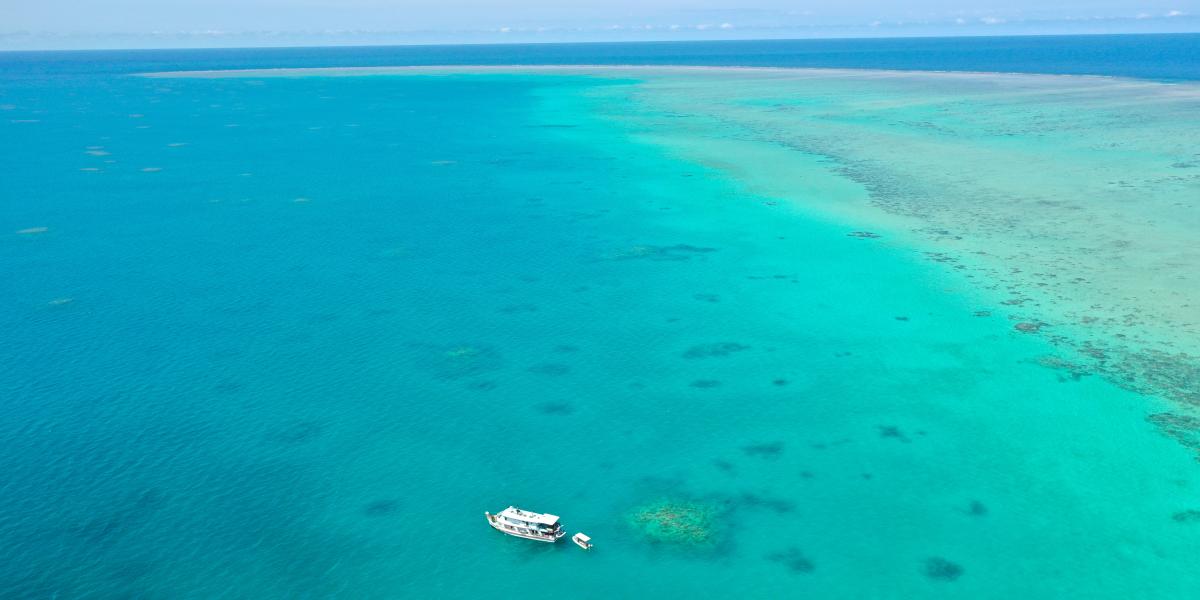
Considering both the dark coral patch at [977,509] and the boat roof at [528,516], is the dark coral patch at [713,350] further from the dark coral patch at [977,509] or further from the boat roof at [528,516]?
the boat roof at [528,516]

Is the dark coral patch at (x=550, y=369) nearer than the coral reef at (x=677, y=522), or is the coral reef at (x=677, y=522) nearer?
the coral reef at (x=677, y=522)

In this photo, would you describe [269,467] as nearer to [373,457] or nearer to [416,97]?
[373,457]

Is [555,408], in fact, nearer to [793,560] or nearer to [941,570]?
[793,560]

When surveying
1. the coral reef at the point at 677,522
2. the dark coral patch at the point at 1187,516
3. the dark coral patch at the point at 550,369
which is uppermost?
the dark coral patch at the point at 550,369

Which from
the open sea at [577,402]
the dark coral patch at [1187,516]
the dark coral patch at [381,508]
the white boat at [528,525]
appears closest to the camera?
the open sea at [577,402]

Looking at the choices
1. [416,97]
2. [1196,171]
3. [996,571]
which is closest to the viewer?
[996,571]

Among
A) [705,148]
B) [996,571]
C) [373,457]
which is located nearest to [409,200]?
[705,148]

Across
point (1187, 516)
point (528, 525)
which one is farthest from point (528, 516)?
point (1187, 516)

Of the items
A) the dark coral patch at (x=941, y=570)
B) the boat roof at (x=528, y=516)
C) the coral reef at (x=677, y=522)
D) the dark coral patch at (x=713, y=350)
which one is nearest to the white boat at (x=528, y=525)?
→ the boat roof at (x=528, y=516)
